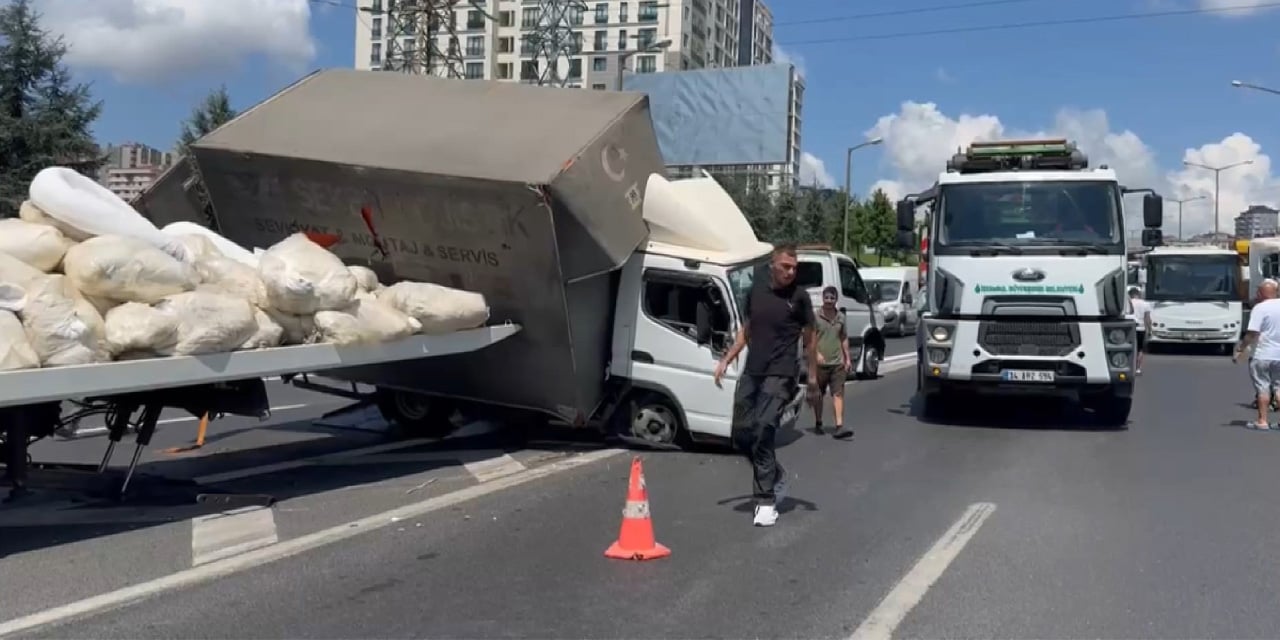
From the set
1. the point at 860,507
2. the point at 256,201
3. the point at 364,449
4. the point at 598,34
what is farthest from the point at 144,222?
the point at 598,34

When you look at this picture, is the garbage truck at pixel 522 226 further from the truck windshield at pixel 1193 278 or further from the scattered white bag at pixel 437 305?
the truck windshield at pixel 1193 278

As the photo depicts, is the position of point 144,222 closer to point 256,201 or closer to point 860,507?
point 256,201

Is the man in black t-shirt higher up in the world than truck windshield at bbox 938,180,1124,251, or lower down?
lower down

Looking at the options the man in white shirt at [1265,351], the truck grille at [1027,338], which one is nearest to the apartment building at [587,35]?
the man in white shirt at [1265,351]

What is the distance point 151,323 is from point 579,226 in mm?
3660

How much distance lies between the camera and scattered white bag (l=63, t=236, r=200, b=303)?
23.3 feet

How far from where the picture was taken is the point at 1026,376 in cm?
1270

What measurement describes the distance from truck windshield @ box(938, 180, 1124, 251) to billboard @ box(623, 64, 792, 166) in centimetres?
1910

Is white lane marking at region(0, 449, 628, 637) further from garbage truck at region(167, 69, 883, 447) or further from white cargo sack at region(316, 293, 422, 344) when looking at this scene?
garbage truck at region(167, 69, 883, 447)

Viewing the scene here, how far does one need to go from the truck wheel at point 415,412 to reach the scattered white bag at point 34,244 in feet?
15.2

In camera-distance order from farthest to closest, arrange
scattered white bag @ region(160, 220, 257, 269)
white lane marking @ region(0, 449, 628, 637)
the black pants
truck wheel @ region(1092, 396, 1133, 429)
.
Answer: truck wheel @ region(1092, 396, 1133, 429) → scattered white bag @ region(160, 220, 257, 269) → the black pants → white lane marking @ region(0, 449, 628, 637)

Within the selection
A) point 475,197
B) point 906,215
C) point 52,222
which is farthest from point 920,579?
point 906,215

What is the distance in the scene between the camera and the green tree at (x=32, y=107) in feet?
90.1

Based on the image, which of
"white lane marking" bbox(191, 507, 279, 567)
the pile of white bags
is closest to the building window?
the pile of white bags
